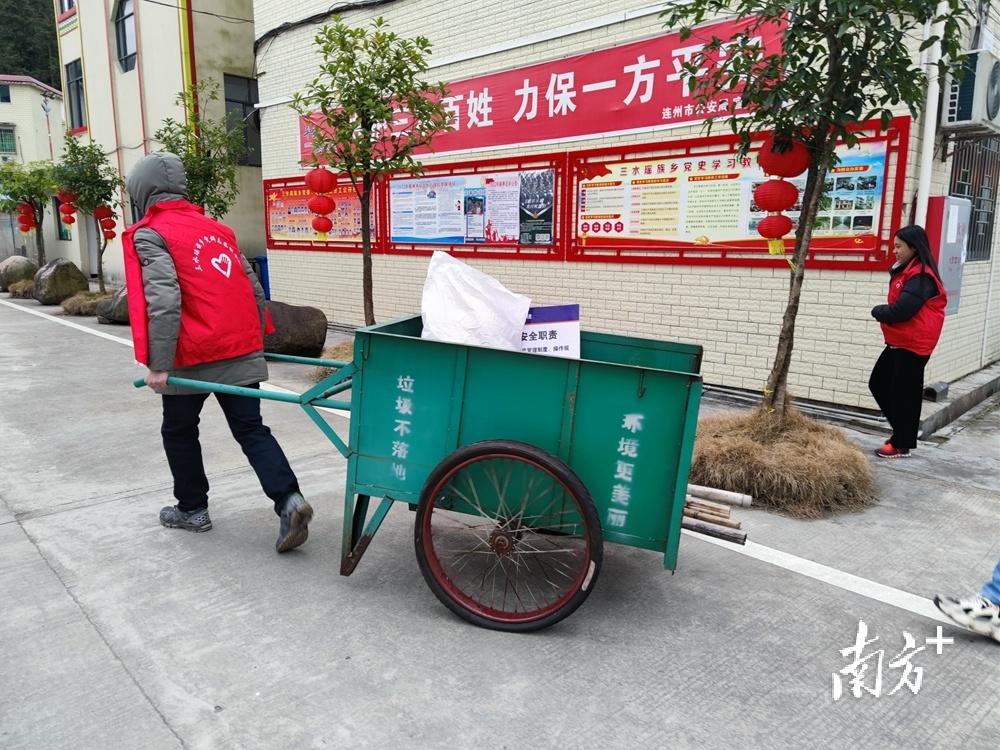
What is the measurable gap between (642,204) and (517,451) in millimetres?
5128

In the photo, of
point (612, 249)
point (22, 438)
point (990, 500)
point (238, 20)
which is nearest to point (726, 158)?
point (612, 249)

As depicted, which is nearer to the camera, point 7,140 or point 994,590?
point 994,590

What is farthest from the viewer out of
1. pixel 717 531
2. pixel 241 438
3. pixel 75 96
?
pixel 75 96

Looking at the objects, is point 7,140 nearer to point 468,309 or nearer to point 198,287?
point 198,287

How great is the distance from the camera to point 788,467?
450 cm

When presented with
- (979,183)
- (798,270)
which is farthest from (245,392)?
(979,183)

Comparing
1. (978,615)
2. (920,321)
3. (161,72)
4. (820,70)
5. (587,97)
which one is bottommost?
(978,615)

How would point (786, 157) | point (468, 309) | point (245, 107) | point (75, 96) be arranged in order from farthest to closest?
point (75, 96) < point (245, 107) < point (786, 157) < point (468, 309)

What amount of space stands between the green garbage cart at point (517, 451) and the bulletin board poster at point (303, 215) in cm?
804

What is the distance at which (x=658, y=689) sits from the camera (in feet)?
8.62

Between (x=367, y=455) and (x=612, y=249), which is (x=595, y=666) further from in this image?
(x=612, y=249)

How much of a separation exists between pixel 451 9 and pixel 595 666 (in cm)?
850

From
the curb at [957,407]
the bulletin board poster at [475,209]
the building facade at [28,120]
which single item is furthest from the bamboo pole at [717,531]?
the building facade at [28,120]

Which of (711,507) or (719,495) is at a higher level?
(711,507)
